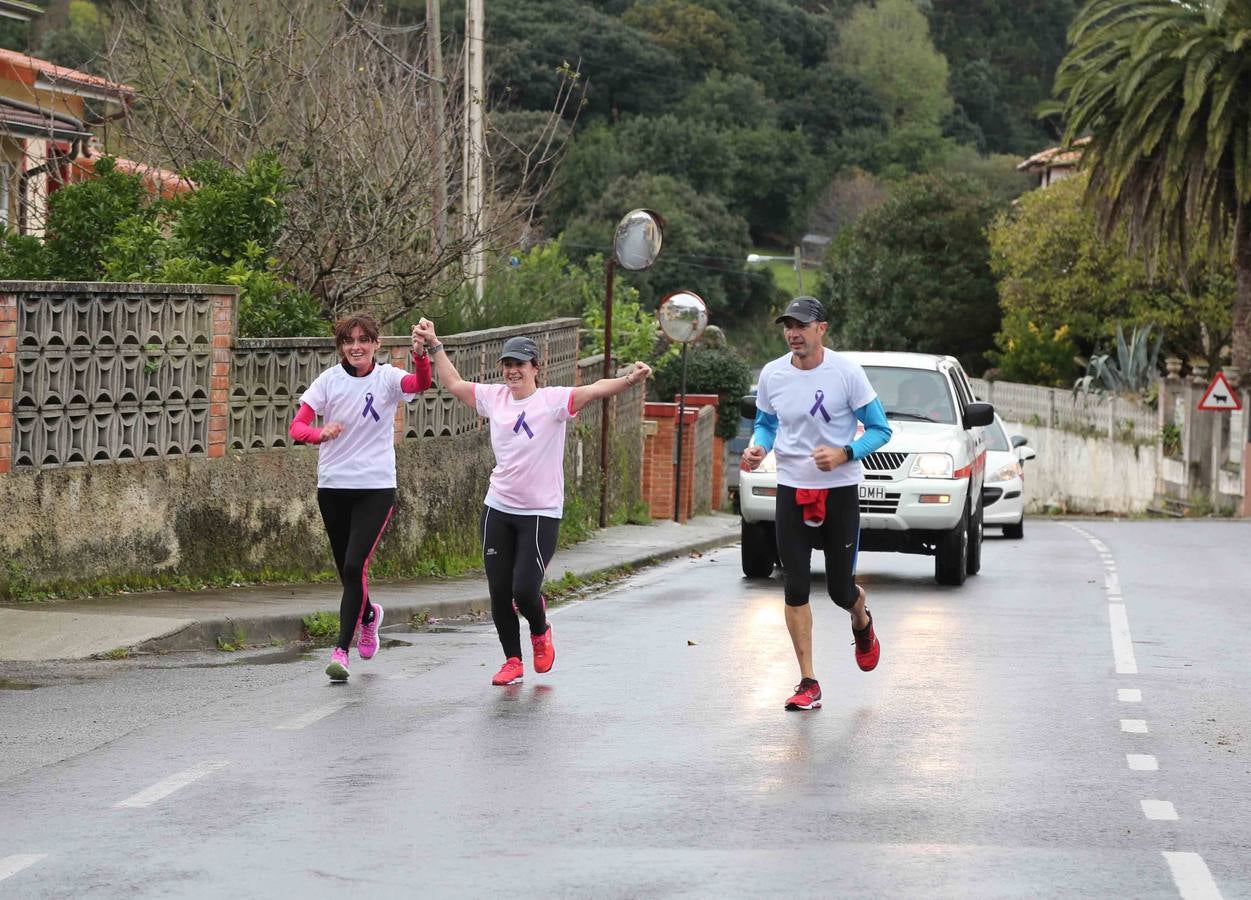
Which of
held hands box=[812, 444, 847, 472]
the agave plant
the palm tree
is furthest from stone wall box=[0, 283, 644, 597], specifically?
the agave plant

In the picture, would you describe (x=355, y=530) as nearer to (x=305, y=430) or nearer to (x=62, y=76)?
(x=305, y=430)

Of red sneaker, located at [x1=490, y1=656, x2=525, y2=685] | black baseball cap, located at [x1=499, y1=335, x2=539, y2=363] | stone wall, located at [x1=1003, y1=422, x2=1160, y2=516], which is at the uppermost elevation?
black baseball cap, located at [x1=499, y1=335, x2=539, y2=363]

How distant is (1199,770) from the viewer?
324 inches

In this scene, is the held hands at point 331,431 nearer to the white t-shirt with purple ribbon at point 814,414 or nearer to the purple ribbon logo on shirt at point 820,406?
the white t-shirt with purple ribbon at point 814,414

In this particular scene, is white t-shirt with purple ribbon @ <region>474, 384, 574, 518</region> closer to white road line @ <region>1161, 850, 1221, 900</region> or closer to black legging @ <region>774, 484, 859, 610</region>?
black legging @ <region>774, 484, 859, 610</region>

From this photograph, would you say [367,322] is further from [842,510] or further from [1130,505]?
[1130,505]

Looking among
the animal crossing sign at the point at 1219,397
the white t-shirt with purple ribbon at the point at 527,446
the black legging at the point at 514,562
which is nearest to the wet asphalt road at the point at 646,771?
the black legging at the point at 514,562

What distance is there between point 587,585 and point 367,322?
6805 millimetres

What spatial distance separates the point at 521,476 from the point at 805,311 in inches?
64.6

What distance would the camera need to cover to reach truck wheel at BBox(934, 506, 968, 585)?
55.8 ft

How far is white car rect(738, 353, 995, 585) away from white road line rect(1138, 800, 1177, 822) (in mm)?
8846

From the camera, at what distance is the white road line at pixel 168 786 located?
7.14 metres

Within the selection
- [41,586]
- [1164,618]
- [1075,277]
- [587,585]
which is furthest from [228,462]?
[1075,277]

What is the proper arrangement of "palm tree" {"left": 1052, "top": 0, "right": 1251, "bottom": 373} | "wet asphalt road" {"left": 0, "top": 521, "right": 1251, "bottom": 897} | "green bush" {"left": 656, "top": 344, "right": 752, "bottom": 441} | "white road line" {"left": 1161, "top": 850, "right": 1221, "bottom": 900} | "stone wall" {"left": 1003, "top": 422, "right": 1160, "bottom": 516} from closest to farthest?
"white road line" {"left": 1161, "top": 850, "right": 1221, "bottom": 900} → "wet asphalt road" {"left": 0, "top": 521, "right": 1251, "bottom": 897} → "green bush" {"left": 656, "top": 344, "right": 752, "bottom": 441} → "palm tree" {"left": 1052, "top": 0, "right": 1251, "bottom": 373} → "stone wall" {"left": 1003, "top": 422, "right": 1160, "bottom": 516}
